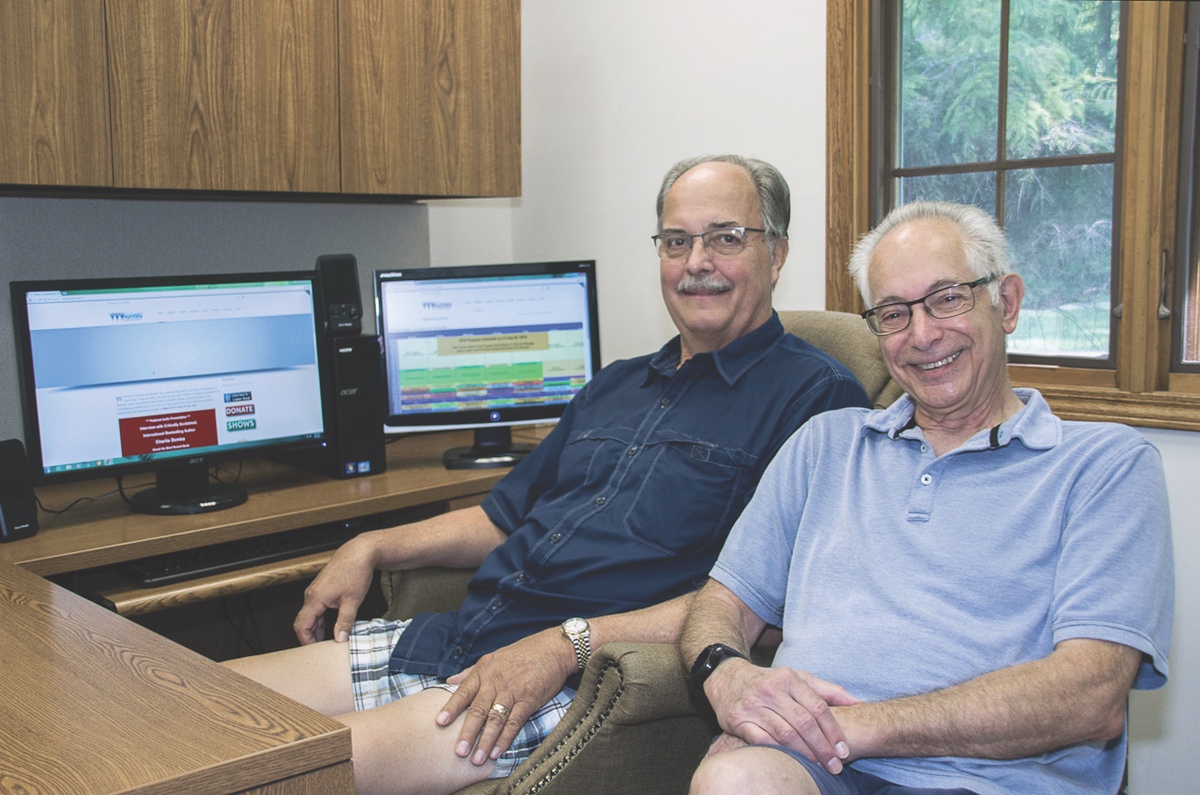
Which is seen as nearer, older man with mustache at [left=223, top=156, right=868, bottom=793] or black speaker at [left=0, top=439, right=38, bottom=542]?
older man with mustache at [left=223, top=156, right=868, bottom=793]

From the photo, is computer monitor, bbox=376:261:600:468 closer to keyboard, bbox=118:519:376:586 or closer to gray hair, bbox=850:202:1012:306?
keyboard, bbox=118:519:376:586

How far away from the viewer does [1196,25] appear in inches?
79.5

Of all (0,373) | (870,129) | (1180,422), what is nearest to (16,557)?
(0,373)

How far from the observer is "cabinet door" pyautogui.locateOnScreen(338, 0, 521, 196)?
2588 mm

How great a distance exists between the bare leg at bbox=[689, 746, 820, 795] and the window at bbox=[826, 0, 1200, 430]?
1281mm

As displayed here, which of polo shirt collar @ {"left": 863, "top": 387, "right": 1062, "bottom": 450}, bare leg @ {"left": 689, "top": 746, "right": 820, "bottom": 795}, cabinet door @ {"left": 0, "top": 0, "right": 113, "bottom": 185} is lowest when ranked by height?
bare leg @ {"left": 689, "top": 746, "right": 820, "bottom": 795}

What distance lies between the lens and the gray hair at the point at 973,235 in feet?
4.89

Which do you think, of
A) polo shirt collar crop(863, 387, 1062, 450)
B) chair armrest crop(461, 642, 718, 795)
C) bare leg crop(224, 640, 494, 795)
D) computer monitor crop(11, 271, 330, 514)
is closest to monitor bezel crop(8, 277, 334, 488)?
computer monitor crop(11, 271, 330, 514)

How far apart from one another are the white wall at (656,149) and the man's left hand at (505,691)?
1.32 meters

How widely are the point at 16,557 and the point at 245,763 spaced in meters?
1.11

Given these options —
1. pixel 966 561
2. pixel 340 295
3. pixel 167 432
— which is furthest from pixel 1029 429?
pixel 167 432

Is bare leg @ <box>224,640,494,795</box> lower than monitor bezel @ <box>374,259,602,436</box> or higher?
lower

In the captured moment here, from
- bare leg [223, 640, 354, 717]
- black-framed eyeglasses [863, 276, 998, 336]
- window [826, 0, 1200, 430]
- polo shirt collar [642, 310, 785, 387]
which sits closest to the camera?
black-framed eyeglasses [863, 276, 998, 336]

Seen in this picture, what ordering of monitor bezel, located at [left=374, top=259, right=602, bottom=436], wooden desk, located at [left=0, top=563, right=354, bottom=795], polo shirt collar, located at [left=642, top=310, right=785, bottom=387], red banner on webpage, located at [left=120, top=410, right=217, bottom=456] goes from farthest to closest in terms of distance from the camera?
monitor bezel, located at [left=374, top=259, right=602, bottom=436]
red banner on webpage, located at [left=120, top=410, right=217, bottom=456]
polo shirt collar, located at [left=642, top=310, right=785, bottom=387]
wooden desk, located at [left=0, top=563, right=354, bottom=795]
